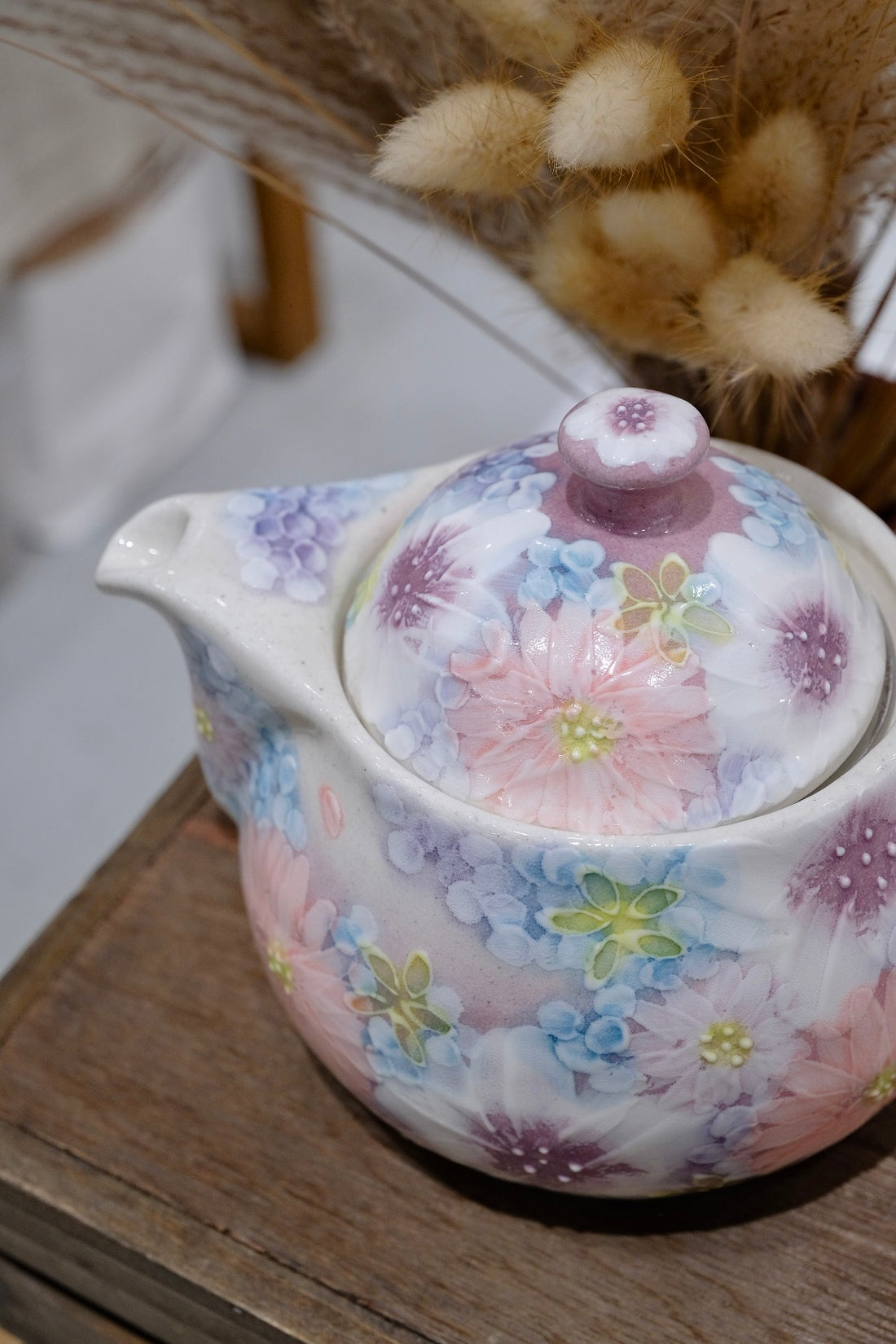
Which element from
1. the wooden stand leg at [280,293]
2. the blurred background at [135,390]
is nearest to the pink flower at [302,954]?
the blurred background at [135,390]

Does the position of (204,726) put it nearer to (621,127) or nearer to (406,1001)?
(406,1001)

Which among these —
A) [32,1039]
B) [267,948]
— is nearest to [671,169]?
[267,948]

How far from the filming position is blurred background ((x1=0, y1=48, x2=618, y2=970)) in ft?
4.29

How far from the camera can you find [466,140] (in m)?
0.47

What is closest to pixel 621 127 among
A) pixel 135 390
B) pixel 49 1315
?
pixel 49 1315

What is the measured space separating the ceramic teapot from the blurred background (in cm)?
68

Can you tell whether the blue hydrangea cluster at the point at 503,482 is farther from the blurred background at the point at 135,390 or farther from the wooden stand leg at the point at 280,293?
the wooden stand leg at the point at 280,293

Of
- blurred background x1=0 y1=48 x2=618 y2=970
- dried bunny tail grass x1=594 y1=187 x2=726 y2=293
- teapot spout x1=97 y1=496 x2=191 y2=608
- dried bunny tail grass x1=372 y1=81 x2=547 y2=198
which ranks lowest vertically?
blurred background x1=0 y1=48 x2=618 y2=970

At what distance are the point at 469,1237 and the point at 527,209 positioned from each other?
0.40m

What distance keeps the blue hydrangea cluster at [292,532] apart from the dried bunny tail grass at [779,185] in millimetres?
173

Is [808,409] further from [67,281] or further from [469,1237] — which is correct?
[67,281]

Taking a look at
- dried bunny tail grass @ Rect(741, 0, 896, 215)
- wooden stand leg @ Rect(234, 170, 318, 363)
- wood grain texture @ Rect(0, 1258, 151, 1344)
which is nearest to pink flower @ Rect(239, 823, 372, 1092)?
wood grain texture @ Rect(0, 1258, 151, 1344)

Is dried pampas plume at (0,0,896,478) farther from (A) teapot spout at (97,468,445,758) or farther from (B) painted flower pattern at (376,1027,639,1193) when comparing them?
(B) painted flower pattern at (376,1027,639,1193)

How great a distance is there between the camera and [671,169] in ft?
1.64
